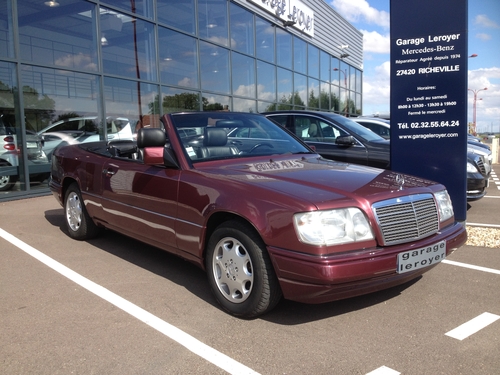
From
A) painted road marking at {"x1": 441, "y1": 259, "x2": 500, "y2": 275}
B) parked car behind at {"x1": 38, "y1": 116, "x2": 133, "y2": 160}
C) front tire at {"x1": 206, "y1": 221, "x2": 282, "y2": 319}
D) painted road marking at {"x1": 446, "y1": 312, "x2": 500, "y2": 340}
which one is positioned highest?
parked car behind at {"x1": 38, "y1": 116, "x2": 133, "y2": 160}

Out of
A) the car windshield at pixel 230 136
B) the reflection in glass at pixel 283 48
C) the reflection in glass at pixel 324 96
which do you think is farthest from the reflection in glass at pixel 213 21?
the car windshield at pixel 230 136

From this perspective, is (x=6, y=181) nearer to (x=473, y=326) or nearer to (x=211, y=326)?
(x=211, y=326)

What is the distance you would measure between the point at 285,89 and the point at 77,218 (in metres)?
14.7

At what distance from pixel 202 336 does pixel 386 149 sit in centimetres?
A: 490

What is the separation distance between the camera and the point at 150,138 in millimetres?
3998

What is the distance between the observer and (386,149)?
712 cm

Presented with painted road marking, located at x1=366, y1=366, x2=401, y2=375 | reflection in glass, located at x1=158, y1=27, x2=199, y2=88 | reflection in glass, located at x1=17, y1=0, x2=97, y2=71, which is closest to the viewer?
painted road marking, located at x1=366, y1=366, x2=401, y2=375

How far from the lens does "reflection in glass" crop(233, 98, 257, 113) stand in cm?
1582

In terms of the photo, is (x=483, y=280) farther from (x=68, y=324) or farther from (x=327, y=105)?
(x=327, y=105)

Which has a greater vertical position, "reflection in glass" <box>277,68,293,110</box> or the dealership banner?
"reflection in glass" <box>277,68,293,110</box>

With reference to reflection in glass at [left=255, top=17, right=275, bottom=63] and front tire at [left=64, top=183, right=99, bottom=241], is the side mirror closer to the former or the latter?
front tire at [left=64, top=183, right=99, bottom=241]

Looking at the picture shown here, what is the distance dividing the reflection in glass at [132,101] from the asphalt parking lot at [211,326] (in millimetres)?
6874

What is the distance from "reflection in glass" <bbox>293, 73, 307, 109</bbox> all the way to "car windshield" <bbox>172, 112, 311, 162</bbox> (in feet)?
50.9

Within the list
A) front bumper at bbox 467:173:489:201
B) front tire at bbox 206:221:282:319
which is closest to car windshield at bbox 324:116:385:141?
front bumper at bbox 467:173:489:201
